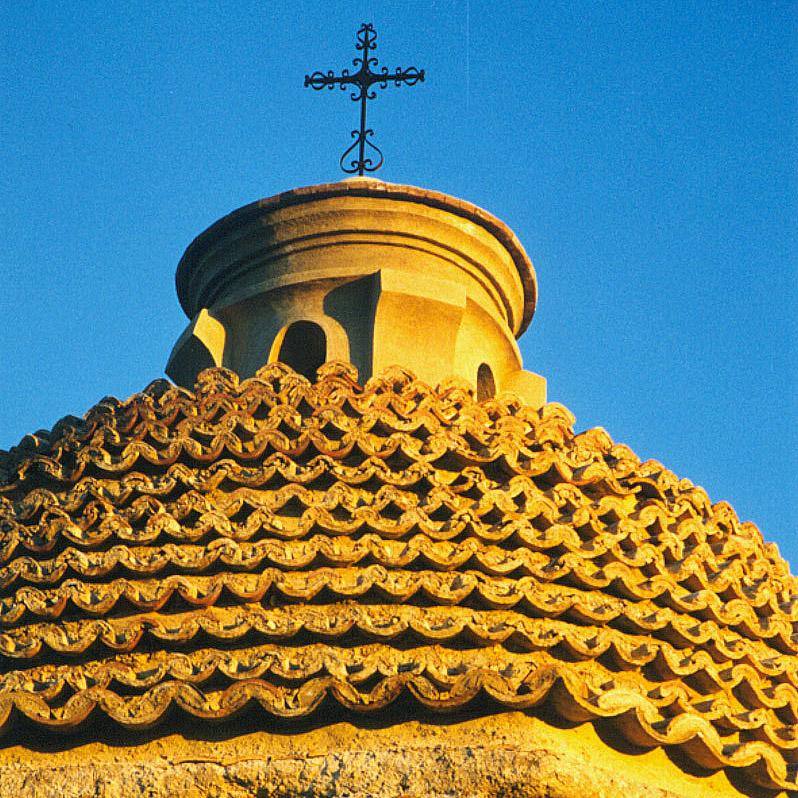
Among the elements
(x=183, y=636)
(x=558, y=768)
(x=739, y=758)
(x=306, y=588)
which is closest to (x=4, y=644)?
(x=183, y=636)

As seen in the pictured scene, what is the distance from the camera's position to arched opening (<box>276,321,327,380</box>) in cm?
1184

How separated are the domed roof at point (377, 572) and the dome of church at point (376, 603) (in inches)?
0.6

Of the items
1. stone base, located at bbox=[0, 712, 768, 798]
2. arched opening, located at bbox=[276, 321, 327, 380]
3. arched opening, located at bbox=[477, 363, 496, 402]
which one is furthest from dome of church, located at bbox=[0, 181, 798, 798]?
arched opening, located at bbox=[477, 363, 496, 402]

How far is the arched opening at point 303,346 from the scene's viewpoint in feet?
38.9

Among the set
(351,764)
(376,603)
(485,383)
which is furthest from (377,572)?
(485,383)

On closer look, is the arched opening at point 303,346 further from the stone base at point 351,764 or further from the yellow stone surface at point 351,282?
the stone base at point 351,764

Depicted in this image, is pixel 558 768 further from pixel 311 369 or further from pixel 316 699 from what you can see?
pixel 311 369

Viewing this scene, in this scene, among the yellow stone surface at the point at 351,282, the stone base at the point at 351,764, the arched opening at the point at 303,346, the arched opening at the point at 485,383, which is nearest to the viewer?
the stone base at the point at 351,764

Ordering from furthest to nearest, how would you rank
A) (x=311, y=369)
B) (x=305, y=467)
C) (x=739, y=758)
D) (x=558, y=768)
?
(x=311, y=369) < (x=305, y=467) < (x=739, y=758) < (x=558, y=768)

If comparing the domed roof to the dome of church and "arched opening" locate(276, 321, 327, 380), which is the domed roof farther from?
"arched opening" locate(276, 321, 327, 380)

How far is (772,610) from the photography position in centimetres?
1024

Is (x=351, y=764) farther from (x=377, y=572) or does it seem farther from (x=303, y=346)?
(x=303, y=346)

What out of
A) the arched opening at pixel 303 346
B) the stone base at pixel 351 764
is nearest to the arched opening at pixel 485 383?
the arched opening at pixel 303 346

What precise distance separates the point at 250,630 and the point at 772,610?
3.11 meters
